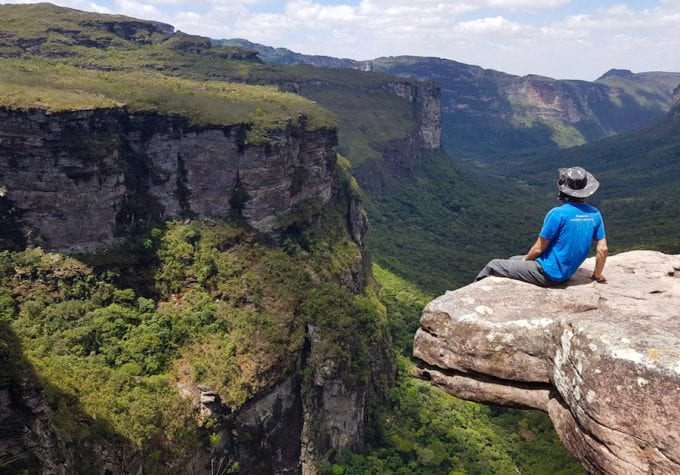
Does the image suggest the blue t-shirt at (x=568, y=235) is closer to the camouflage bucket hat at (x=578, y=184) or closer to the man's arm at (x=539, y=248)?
the man's arm at (x=539, y=248)

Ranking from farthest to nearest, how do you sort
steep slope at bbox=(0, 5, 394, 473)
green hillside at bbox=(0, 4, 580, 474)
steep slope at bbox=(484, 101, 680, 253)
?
steep slope at bbox=(484, 101, 680, 253) → steep slope at bbox=(0, 5, 394, 473) → green hillside at bbox=(0, 4, 580, 474)

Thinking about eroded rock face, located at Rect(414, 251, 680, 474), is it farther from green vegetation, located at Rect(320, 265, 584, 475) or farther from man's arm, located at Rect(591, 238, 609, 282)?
green vegetation, located at Rect(320, 265, 584, 475)

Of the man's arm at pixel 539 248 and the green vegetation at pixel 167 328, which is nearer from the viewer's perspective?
the man's arm at pixel 539 248

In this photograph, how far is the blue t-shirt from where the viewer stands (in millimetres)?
8211

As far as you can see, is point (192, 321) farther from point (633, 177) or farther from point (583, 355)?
point (633, 177)

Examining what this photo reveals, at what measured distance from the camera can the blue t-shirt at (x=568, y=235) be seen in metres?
8.21

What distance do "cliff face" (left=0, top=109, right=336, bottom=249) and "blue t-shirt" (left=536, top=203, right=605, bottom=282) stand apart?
28.2m

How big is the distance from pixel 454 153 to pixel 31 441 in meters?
170

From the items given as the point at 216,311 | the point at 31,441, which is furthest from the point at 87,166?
the point at 31,441

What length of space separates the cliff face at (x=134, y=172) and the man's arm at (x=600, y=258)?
2866 centimetres

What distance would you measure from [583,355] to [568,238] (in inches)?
90.9

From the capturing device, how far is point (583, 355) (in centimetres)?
657

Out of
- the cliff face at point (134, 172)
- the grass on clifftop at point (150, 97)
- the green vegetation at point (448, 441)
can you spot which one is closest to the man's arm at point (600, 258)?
the green vegetation at point (448, 441)

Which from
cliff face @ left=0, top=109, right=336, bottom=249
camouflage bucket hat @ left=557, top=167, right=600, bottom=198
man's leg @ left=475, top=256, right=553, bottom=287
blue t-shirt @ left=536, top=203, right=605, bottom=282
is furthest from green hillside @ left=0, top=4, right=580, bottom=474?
camouflage bucket hat @ left=557, top=167, right=600, bottom=198
